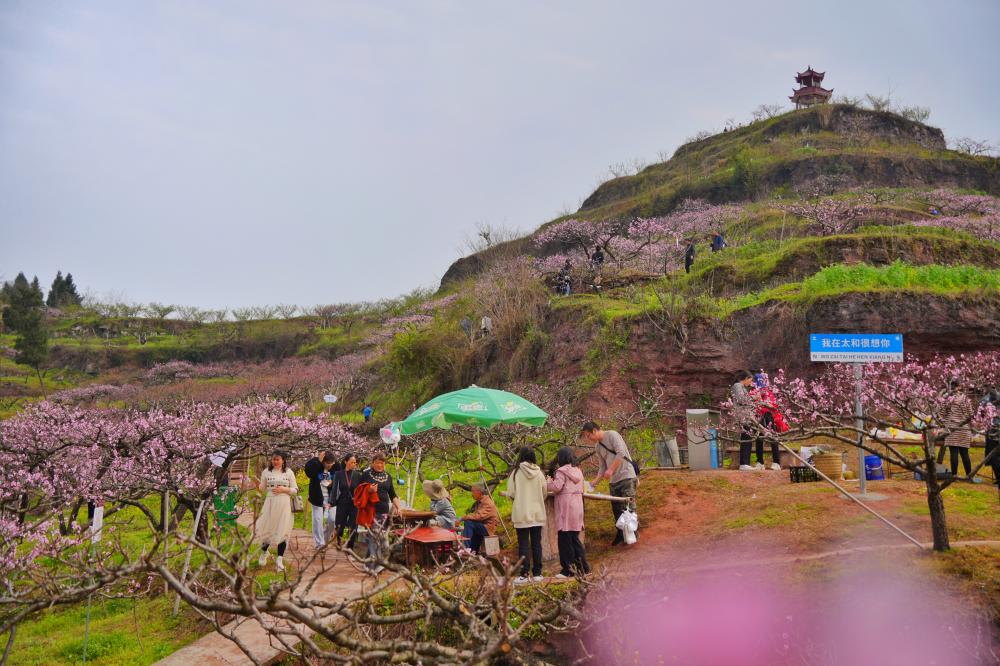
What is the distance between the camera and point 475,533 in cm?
866

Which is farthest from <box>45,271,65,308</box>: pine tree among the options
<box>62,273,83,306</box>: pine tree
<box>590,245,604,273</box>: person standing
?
<box>590,245,604,273</box>: person standing

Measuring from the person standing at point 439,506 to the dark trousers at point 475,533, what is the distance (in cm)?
32

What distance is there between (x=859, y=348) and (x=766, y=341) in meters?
9.93

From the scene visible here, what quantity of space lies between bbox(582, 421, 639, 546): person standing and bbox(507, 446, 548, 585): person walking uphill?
0.94 meters

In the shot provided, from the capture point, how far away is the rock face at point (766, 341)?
53.8 feet

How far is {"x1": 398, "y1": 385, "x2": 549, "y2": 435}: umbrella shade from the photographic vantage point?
9688 millimetres

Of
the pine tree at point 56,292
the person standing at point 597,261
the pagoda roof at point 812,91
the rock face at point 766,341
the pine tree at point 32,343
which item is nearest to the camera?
the rock face at point 766,341

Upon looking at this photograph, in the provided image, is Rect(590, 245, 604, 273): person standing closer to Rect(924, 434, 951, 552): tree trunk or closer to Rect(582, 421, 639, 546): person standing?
Rect(582, 421, 639, 546): person standing

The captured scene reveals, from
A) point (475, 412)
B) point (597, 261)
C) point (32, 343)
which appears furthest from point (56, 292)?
point (475, 412)

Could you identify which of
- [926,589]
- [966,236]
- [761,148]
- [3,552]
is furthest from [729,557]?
[761,148]

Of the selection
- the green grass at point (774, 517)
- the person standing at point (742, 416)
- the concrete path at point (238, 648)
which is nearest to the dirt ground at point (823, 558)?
the green grass at point (774, 517)

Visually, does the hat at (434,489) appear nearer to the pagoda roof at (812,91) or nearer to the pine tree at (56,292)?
the pagoda roof at (812,91)

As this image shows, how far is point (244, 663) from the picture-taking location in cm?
686

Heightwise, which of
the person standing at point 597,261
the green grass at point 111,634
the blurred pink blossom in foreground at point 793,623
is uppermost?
the person standing at point 597,261
